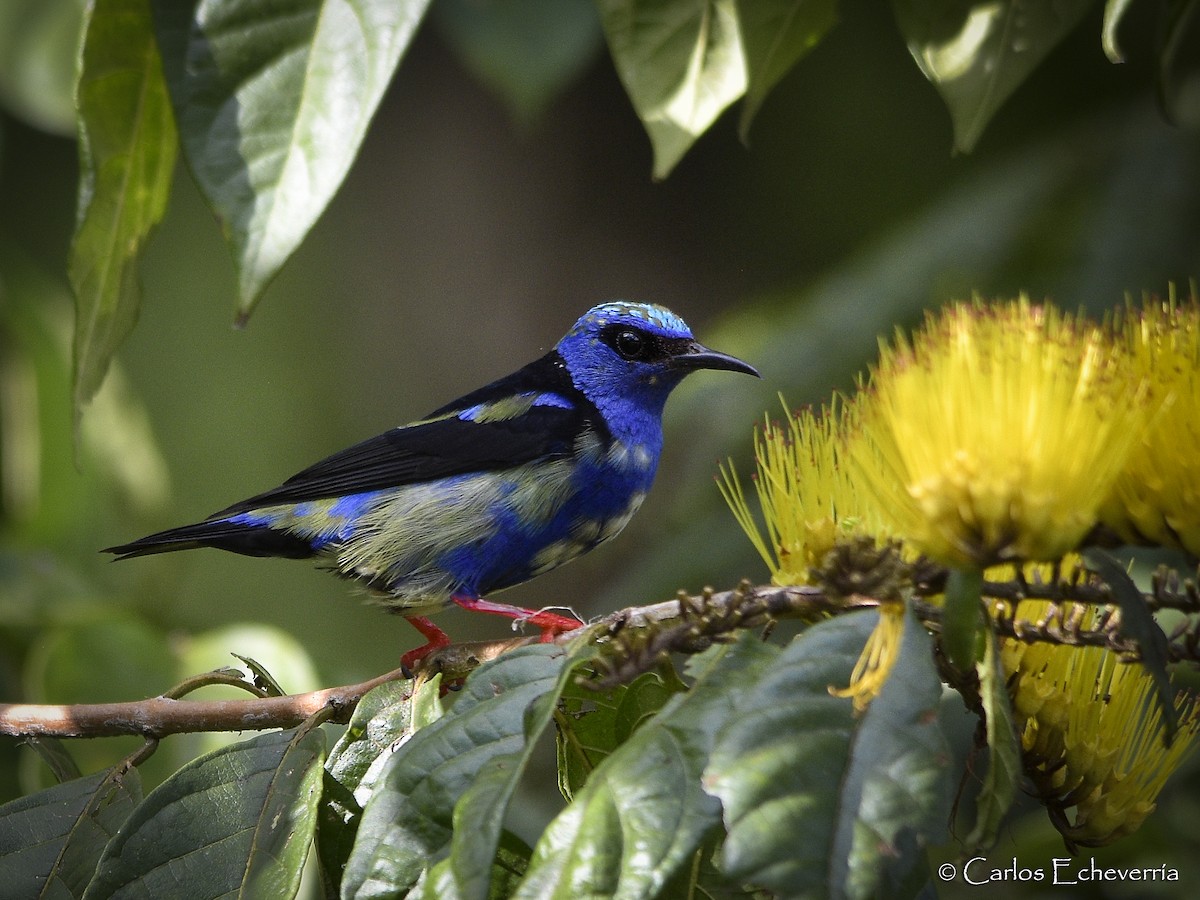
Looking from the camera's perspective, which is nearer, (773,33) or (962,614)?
(962,614)

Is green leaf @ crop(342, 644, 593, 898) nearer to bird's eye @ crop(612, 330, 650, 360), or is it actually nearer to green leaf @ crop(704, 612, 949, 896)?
green leaf @ crop(704, 612, 949, 896)

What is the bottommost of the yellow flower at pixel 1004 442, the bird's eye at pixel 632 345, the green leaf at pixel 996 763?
the green leaf at pixel 996 763

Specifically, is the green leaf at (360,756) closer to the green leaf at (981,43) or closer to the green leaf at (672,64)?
the green leaf at (672,64)

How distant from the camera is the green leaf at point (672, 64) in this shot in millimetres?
2035

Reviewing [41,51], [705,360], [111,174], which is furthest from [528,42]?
[111,174]

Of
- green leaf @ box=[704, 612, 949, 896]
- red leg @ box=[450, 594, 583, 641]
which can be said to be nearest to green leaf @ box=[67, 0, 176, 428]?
red leg @ box=[450, 594, 583, 641]

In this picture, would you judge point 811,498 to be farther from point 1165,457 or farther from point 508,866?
point 508,866

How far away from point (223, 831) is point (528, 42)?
2.50 m

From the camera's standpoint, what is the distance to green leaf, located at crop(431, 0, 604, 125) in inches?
139

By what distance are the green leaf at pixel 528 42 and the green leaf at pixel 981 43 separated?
5.15ft

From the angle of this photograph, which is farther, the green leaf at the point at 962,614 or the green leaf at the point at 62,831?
the green leaf at the point at 62,831

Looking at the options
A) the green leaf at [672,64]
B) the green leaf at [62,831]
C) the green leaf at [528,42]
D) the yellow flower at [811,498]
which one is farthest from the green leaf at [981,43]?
the green leaf at [62,831]

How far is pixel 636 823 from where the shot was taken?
1.31m

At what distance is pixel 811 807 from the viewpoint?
1.25 meters
